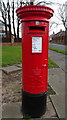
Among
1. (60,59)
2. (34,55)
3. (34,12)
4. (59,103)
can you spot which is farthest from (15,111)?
(60,59)

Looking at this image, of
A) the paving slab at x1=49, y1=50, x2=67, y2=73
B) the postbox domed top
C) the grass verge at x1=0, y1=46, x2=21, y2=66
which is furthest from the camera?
the grass verge at x1=0, y1=46, x2=21, y2=66

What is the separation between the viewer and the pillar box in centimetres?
209

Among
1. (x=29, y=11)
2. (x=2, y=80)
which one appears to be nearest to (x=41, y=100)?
(x=29, y=11)

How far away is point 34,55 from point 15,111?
48.7 inches

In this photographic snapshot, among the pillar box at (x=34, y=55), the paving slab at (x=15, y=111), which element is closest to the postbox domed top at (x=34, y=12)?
the pillar box at (x=34, y=55)

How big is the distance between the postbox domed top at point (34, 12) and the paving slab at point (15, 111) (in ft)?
5.85

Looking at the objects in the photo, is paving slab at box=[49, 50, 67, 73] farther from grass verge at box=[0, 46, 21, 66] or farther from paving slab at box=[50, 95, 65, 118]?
paving slab at box=[50, 95, 65, 118]

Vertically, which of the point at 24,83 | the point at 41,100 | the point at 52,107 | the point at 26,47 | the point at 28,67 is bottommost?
the point at 52,107

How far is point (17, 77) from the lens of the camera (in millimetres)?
4719

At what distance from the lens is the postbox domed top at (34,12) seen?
2.03 metres

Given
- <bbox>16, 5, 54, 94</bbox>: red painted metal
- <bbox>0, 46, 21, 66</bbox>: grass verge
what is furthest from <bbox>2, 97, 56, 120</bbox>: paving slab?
<bbox>0, 46, 21, 66</bbox>: grass verge

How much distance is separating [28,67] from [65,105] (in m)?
1.28

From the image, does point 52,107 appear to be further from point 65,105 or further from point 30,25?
point 30,25

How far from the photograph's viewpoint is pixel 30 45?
2193mm
